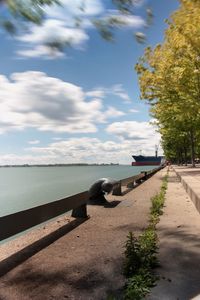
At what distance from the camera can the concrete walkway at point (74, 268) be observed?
186 inches

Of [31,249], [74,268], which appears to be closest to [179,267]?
[74,268]

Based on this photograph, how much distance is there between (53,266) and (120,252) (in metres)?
1.27

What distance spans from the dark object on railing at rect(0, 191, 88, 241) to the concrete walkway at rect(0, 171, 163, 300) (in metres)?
0.47

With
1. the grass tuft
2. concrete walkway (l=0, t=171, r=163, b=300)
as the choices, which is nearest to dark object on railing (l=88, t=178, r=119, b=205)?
concrete walkway (l=0, t=171, r=163, b=300)

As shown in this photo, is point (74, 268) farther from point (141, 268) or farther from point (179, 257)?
point (179, 257)

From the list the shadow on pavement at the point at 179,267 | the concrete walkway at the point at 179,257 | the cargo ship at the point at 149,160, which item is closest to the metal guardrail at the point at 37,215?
the concrete walkway at the point at 179,257

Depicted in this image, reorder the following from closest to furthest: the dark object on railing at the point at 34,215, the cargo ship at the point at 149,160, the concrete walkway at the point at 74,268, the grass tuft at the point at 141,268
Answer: the grass tuft at the point at 141,268, the concrete walkway at the point at 74,268, the dark object on railing at the point at 34,215, the cargo ship at the point at 149,160

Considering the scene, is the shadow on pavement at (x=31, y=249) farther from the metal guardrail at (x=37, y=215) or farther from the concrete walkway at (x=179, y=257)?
the concrete walkway at (x=179, y=257)

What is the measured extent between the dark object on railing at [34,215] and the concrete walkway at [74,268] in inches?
18.6

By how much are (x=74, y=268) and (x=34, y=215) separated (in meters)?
1.66

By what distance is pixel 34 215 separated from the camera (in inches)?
279

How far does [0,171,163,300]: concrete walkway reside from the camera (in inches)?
186

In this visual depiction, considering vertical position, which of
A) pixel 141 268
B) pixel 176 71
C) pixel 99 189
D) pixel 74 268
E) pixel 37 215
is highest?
pixel 176 71

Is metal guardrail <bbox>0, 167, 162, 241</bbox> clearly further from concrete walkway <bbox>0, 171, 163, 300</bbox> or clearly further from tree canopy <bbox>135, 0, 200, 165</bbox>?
tree canopy <bbox>135, 0, 200, 165</bbox>
